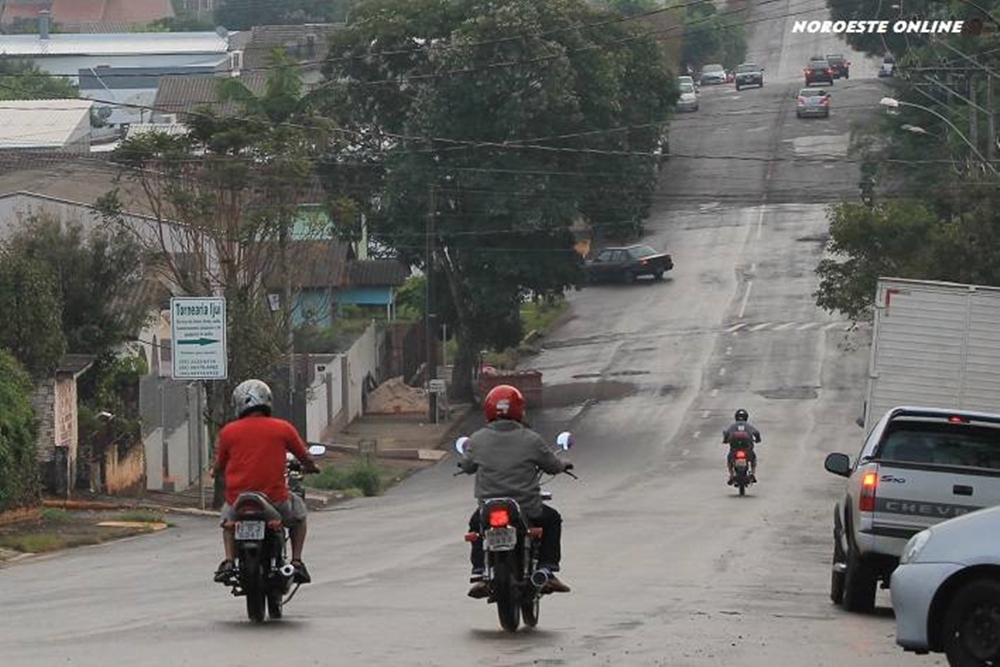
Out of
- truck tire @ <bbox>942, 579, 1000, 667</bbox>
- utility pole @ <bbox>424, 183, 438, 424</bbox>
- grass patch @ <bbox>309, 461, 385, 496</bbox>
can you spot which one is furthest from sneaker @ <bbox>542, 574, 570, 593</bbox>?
utility pole @ <bbox>424, 183, 438, 424</bbox>

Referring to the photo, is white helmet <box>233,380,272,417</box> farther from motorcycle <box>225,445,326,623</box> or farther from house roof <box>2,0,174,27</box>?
house roof <box>2,0,174,27</box>

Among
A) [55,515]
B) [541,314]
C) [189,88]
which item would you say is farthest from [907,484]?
[189,88]

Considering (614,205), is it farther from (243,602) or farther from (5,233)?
(243,602)

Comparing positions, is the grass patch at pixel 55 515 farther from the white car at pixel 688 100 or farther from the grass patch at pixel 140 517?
the white car at pixel 688 100

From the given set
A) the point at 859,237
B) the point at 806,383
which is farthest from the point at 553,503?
the point at 806,383

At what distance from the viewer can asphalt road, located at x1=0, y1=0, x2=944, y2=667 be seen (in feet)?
44.9

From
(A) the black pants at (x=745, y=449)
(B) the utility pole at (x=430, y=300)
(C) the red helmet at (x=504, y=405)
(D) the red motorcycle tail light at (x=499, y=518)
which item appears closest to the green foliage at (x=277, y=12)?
(B) the utility pole at (x=430, y=300)

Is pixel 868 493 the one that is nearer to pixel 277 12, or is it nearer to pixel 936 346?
pixel 936 346

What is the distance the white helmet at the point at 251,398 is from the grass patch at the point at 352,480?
27.8 meters

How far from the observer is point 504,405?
14.7m

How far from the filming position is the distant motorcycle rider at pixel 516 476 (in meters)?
14.4

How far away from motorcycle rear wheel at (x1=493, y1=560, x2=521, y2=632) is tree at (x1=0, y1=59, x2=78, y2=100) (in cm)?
9300

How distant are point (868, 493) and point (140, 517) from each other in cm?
1801

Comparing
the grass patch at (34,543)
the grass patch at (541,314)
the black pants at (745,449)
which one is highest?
the grass patch at (34,543)
